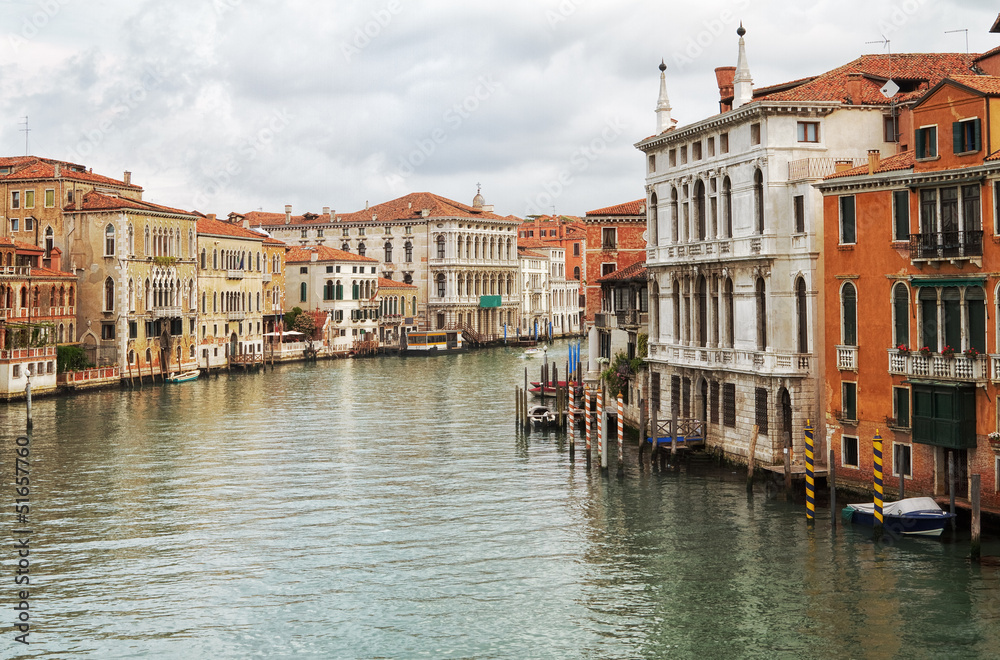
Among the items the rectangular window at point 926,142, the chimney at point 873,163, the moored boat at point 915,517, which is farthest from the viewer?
the chimney at point 873,163

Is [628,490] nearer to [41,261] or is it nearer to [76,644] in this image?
[76,644]

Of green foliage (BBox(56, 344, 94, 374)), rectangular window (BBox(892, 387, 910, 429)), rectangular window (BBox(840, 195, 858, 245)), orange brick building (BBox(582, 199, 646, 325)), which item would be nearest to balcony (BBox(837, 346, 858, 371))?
rectangular window (BBox(892, 387, 910, 429))

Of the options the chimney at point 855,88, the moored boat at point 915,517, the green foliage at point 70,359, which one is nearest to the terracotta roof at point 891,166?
the chimney at point 855,88

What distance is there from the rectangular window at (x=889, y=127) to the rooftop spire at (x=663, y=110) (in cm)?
784

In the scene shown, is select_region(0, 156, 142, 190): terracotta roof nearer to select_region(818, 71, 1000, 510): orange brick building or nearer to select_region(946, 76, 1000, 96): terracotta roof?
select_region(818, 71, 1000, 510): orange brick building

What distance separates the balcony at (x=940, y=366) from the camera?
58.1ft

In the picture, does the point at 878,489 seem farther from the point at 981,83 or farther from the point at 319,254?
the point at 319,254

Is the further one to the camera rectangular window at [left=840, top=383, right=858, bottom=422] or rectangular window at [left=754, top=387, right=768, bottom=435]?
rectangular window at [left=754, top=387, right=768, bottom=435]

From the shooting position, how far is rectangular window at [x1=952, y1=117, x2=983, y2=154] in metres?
17.8

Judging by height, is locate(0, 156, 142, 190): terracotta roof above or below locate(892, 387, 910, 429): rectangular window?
above

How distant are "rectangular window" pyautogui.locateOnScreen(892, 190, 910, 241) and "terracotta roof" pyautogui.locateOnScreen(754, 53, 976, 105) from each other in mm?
4116

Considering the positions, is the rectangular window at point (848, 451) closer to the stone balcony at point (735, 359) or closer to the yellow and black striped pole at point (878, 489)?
the stone balcony at point (735, 359)

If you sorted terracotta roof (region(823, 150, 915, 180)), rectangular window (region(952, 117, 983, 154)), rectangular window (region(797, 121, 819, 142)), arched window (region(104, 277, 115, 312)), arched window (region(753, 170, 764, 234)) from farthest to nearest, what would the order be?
1. arched window (region(104, 277, 115, 312))
2. arched window (region(753, 170, 764, 234))
3. rectangular window (region(797, 121, 819, 142))
4. terracotta roof (region(823, 150, 915, 180))
5. rectangular window (region(952, 117, 983, 154))

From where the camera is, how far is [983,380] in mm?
17656
